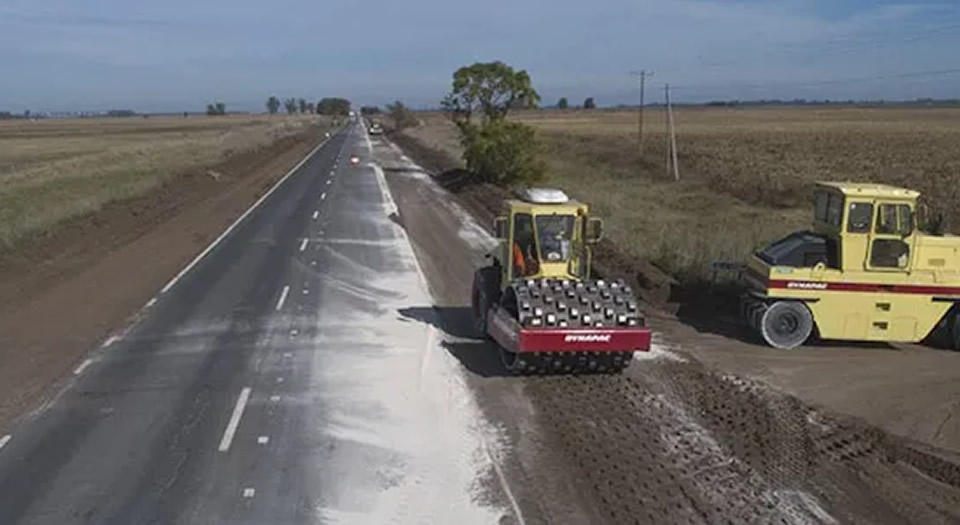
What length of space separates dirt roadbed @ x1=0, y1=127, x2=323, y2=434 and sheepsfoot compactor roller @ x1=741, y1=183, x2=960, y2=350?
1146cm

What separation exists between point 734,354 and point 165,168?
42.6m

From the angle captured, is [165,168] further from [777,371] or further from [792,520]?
[792,520]

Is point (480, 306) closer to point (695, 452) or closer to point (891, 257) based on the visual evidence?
point (695, 452)

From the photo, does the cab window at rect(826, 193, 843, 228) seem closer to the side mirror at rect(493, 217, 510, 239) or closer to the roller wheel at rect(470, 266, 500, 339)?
the side mirror at rect(493, 217, 510, 239)

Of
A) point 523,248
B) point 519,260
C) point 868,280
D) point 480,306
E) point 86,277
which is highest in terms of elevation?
point 523,248

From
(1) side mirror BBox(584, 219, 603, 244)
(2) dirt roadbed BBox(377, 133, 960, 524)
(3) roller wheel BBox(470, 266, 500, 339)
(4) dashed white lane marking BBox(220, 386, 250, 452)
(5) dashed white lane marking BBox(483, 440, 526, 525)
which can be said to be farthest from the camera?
(3) roller wheel BBox(470, 266, 500, 339)

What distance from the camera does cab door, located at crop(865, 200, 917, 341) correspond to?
1472 cm

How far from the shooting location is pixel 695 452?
34.1ft

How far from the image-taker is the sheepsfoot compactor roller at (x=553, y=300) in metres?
12.4

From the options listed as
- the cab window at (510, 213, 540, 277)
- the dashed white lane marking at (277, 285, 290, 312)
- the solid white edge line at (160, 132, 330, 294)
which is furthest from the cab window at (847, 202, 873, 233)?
the solid white edge line at (160, 132, 330, 294)

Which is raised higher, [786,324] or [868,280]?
[868,280]

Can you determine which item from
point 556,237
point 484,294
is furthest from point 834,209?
point 484,294

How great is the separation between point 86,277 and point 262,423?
1170 centimetres

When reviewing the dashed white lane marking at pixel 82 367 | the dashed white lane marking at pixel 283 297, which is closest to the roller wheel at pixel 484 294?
the dashed white lane marking at pixel 283 297
